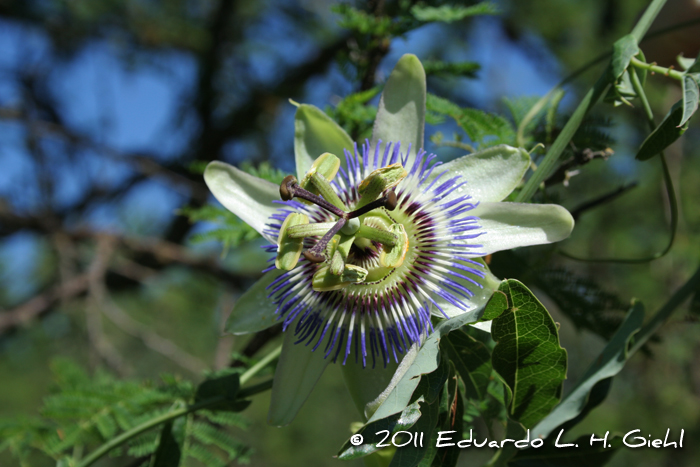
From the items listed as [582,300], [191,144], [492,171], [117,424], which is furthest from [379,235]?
[191,144]

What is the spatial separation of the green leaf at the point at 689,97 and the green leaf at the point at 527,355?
366 millimetres

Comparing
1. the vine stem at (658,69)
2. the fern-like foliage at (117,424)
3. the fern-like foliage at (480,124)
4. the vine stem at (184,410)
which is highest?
the vine stem at (658,69)

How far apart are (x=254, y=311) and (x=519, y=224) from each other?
1.60 ft

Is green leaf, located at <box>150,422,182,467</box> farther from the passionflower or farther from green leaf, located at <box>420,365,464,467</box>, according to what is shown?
green leaf, located at <box>420,365,464,467</box>

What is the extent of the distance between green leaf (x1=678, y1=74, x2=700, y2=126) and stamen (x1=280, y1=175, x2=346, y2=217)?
533 millimetres

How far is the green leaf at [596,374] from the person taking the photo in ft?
2.75

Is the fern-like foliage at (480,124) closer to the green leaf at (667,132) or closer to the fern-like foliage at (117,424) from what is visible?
the green leaf at (667,132)

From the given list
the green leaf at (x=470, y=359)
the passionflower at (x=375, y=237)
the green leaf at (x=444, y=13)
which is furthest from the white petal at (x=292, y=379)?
the green leaf at (x=444, y=13)

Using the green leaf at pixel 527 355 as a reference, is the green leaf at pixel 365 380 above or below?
below

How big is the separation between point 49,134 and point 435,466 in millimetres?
2909

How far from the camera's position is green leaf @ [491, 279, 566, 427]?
0.72 m

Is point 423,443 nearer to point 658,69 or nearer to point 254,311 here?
point 254,311

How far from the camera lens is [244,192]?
1007mm

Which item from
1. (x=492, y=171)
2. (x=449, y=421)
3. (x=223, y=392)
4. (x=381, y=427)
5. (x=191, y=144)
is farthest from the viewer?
(x=191, y=144)
